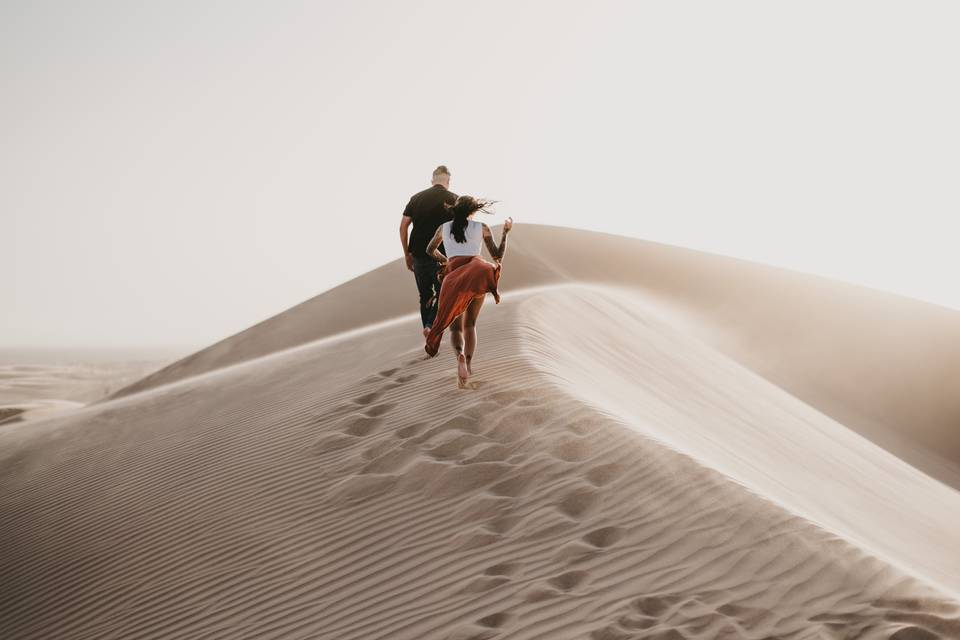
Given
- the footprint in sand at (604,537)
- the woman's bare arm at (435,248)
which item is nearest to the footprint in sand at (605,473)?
the footprint in sand at (604,537)

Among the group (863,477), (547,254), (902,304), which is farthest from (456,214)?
(902,304)

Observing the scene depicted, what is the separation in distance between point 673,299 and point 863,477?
50.1 feet

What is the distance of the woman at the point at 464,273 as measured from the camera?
21.4 feet

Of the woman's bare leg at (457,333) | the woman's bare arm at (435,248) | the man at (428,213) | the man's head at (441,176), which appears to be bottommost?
the woman's bare leg at (457,333)

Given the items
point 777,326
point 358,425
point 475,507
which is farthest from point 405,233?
point 777,326

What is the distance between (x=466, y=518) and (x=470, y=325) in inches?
87.3

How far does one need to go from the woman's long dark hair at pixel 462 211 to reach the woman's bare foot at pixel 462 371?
101cm

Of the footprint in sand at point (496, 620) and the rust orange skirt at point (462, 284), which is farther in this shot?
the rust orange skirt at point (462, 284)

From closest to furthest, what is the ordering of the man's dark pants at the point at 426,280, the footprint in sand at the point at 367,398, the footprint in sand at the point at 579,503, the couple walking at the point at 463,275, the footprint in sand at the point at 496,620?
the footprint in sand at the point at 496,620 → the footprint in sand at the point at 579,503 → the couple walking at the point at 463,275 → the footprint in sand at the point at 367,398 → the man's dark pants at the point at 426,280

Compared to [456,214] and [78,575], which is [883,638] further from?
[78,575]

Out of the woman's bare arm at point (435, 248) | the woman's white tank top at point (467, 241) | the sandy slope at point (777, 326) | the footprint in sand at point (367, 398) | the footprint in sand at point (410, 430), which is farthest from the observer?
the sandy slope at point (777, 326)

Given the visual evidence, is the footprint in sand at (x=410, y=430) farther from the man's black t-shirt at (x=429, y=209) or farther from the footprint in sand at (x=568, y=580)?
the man's black t-shirt at (x=429, y=209)

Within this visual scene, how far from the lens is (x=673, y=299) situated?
79.0 ft

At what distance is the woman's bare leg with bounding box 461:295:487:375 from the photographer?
6.70 metres
